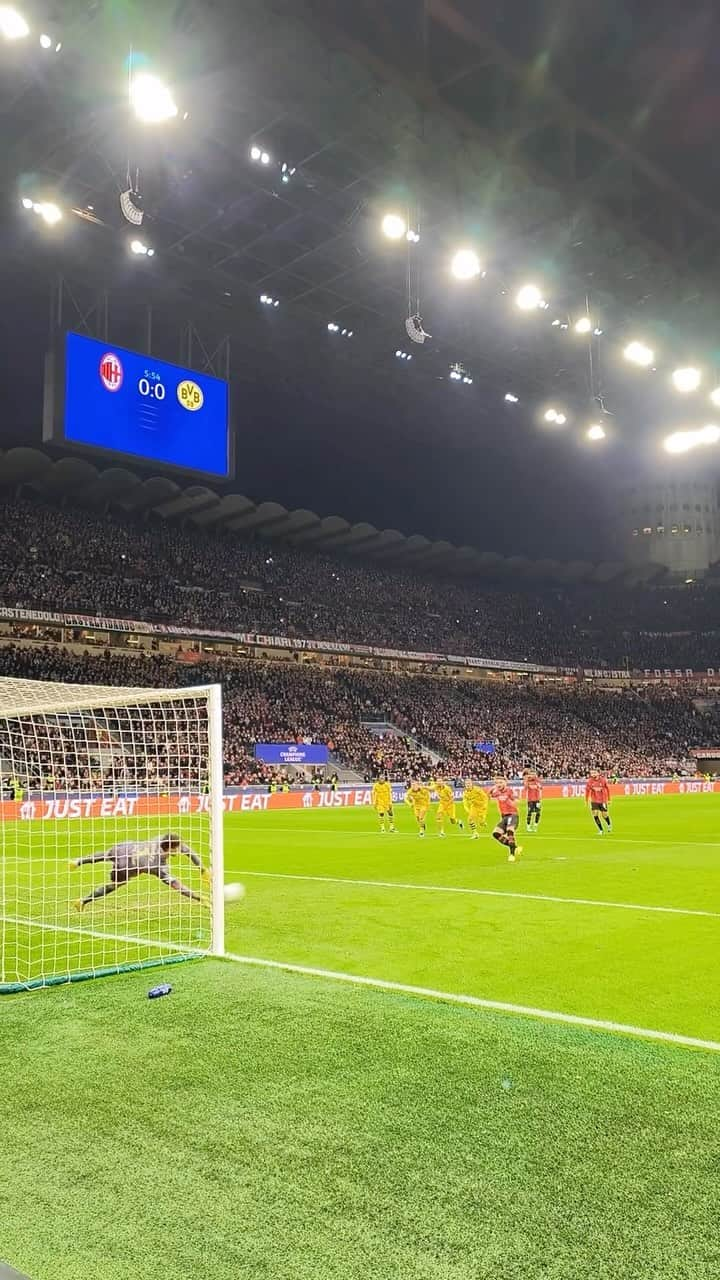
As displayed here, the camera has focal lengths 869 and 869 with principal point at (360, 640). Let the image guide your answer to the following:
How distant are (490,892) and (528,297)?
51.2ft

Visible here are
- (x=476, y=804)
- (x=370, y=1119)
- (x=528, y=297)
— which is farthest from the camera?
(x=528, y=297)

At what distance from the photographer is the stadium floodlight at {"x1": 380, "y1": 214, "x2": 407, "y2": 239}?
18547 mm

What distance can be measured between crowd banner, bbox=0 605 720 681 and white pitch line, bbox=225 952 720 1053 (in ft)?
113

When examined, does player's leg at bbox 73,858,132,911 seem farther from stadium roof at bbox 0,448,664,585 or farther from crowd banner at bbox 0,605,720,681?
stadium roof at bbox 0,448,664,585

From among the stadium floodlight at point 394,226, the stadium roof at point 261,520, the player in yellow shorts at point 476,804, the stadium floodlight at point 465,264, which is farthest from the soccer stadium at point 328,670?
the player in yellow shorts at point 476,804

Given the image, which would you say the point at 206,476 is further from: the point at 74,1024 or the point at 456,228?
the point at 74,1024

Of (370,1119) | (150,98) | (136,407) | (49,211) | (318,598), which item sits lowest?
(370,1119)

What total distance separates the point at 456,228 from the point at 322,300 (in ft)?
25.0

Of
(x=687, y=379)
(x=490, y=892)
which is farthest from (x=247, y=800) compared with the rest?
(x=490, y=892)

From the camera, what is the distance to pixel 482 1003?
19.4 feet

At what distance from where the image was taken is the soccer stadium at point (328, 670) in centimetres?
347

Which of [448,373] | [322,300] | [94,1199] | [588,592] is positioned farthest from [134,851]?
[588,592]

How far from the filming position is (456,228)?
61.6ft

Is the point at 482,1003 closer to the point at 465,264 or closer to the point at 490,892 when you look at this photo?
the point at 490,892
